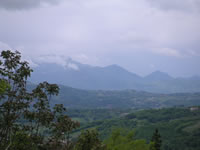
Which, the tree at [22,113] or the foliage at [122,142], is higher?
the tree at [22,113]

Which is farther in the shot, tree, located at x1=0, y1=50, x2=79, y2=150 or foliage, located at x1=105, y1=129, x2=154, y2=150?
foliage, located at x1=105, y1=129, x2=154, y2=150

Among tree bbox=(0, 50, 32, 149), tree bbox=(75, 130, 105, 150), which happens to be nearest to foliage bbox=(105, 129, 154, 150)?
tree bbox=(75, 130, 105, 150)

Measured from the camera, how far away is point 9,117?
17609 millimetres

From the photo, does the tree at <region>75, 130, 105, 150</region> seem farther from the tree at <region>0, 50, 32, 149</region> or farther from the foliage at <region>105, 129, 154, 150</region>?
the foliage at <region>105, 129, 154, 150</region>

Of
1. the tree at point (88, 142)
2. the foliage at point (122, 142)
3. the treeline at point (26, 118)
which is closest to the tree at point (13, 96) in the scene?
the treeline at point (26, 118)

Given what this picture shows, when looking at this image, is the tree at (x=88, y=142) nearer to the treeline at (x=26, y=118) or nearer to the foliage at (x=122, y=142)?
the treeline at (x=26, y=118)

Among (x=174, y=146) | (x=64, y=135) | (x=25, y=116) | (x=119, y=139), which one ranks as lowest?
(x=174, y=146)

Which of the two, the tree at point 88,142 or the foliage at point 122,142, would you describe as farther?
the foliage at point 122,142

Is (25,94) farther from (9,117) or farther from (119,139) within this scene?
(119,139)

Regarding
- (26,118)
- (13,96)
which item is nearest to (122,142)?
(26,118)

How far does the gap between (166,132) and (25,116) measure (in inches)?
7687

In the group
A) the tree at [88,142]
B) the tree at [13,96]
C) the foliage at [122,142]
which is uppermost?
the tree at [13,96]

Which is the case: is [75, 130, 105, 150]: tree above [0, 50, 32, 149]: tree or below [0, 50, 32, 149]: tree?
below

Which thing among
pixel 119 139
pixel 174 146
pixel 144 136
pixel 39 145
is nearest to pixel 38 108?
pixel 39 145
